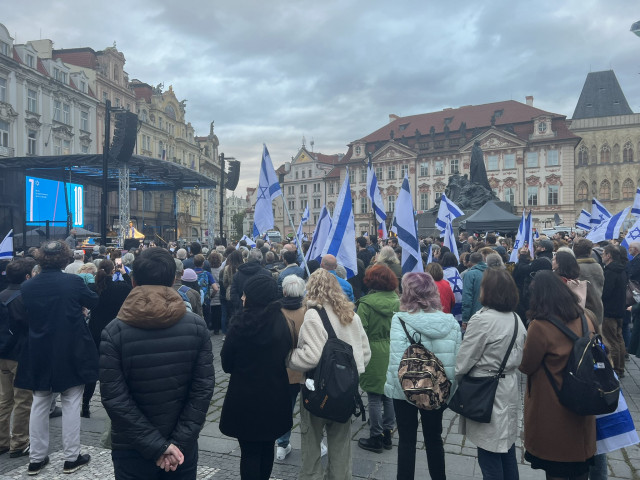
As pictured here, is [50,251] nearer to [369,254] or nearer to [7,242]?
[7,242]

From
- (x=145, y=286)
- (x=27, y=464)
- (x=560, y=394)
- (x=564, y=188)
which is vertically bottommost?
(x=27, y=464)

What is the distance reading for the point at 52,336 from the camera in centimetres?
428

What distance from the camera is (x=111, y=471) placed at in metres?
4.21

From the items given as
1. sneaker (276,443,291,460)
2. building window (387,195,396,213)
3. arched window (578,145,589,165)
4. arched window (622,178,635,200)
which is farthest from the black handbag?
arched window (578,145,589,165)

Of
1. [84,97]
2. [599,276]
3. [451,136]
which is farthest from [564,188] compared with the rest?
[599,276]

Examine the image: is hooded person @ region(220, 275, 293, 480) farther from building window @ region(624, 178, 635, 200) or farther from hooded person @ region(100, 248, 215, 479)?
building window @ region(624, 178, 635, 200)

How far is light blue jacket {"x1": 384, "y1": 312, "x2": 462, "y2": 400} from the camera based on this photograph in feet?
11.7

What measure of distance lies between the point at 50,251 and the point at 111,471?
1981mm

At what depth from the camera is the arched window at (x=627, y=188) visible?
56.6 metres

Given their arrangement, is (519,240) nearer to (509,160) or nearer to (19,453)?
(19,453)

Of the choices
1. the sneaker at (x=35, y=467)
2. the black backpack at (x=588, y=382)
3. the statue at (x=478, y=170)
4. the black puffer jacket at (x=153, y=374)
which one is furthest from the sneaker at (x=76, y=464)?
the statue at (x=478, y=170)

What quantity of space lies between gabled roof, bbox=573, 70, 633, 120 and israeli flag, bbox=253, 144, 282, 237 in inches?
2541

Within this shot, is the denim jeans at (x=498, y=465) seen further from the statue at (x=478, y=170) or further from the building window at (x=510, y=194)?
the building window at (x=510, y=194)

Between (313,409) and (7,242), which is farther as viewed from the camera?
(7,242)
